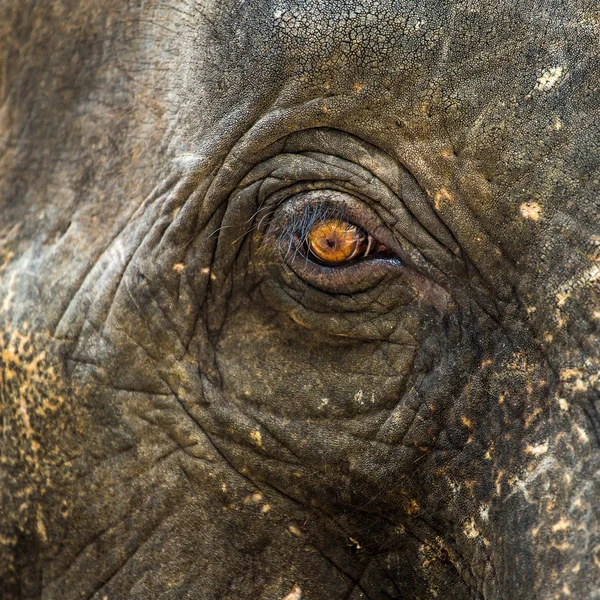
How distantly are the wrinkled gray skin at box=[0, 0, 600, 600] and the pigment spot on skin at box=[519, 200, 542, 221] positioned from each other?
0.04ft

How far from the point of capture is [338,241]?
2.71m

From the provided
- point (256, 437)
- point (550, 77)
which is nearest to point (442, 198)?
point (550, 77)

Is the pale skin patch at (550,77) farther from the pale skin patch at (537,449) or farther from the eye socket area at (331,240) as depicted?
the pale skin patch at (537,449)

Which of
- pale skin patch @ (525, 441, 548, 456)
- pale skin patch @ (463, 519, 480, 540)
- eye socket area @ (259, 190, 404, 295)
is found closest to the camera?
pale skin patch @ (525, 441, 548, 456)

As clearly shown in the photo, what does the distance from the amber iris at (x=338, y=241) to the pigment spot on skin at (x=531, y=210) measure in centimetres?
45

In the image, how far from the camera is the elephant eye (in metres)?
2.71

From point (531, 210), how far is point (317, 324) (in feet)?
2.19

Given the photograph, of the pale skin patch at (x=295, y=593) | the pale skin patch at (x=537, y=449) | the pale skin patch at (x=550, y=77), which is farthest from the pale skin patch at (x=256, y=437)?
the pale skin patch at (x=550, y=77)

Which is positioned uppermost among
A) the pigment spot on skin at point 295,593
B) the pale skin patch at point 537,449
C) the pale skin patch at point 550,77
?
the pale skin patch at point 550,77

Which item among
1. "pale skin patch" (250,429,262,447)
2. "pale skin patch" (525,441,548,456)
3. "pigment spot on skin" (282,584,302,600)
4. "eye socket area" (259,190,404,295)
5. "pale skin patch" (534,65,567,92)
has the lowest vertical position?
"pigment spot on skin" (282,584,302,600)

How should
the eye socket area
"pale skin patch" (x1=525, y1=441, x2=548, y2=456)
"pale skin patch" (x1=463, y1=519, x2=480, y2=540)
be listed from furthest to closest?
the eye socket area, "pale skin patch" (x1=463, y1=519, x2=480, y2=540), "pale skin patch" (x1=525, y1=441, x2=548, y2=456)

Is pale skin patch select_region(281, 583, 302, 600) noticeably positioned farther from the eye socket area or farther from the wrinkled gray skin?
the eye socket area

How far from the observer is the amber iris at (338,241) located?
2.71 metres

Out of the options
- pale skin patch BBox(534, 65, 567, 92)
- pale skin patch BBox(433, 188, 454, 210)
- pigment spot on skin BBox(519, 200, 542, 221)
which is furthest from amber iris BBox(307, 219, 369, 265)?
pale skin patch BBox(534, 65, 567, 92)
